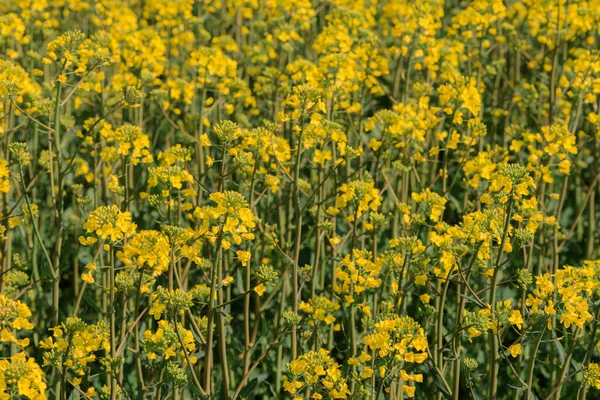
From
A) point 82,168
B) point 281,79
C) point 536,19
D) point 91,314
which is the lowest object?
point 91,314

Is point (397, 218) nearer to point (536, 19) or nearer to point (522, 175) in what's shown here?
point (522, 175)

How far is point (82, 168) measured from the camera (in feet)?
19.4

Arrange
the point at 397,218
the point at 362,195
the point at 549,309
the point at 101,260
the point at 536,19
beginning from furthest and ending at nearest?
1. the point at 536,19
2. the point at 397,218
3. the point at 101,260
4. the point at 362,195
5. the point at 549,309

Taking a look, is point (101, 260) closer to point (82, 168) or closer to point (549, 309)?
point (82, 168)

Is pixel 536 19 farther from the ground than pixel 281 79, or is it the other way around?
pixel 536 19

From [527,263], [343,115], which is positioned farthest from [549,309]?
[343,115]

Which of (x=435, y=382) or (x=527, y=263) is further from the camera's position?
(x=527, y=263)

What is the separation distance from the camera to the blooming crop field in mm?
3734

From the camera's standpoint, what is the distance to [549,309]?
361 centimetres

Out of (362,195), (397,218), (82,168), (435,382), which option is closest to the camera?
(435,382)

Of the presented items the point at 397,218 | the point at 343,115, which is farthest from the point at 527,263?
the point at 343,115

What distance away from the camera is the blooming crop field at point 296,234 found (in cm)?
373

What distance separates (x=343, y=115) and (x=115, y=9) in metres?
2.71

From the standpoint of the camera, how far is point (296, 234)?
14.2 ft
